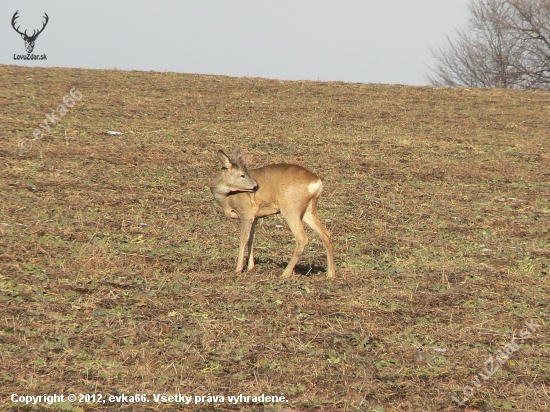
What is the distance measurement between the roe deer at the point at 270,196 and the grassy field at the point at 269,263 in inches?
16.7

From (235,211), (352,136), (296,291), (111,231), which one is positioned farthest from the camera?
(352,136)

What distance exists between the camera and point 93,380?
235 inches

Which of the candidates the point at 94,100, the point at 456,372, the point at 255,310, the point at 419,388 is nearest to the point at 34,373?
the point at 255,310

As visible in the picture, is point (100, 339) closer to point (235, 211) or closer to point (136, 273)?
point (136, 273)

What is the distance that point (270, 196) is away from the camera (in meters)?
9.26

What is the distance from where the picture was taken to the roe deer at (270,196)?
30.0 ft

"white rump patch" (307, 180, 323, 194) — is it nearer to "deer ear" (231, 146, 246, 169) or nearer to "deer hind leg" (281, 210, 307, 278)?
"deer hind leg" (281, 210, 307, 278)

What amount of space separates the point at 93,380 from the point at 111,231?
5.06m
